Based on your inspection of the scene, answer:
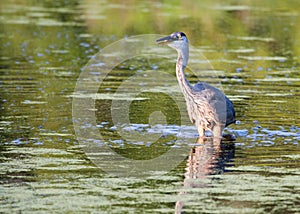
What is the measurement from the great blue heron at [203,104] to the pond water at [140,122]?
0.22m

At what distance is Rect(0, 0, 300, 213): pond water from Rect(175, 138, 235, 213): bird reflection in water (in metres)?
0.02

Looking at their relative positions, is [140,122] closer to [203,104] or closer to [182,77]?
[182,77]

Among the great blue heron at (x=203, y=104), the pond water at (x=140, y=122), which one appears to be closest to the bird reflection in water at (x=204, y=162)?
the pond water at (x=140, y=122)

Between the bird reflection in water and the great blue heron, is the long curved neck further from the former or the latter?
the bird reflection in water

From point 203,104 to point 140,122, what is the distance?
1083mm

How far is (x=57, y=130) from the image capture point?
11.3 meters

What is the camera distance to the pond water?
827 cm

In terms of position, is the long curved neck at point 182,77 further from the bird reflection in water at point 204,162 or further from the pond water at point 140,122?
the bird reflection in water at point 204,162

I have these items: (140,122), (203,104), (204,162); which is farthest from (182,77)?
(204,162)

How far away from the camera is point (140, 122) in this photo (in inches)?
467

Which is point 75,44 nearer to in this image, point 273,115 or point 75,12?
point 75,12

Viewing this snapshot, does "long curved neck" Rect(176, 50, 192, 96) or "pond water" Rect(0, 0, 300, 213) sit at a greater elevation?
"long curved neck" Rect(176, 50, 192, 96)

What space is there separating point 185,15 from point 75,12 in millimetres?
3685

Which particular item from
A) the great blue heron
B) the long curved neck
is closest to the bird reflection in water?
the great blue heron
